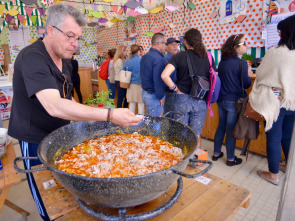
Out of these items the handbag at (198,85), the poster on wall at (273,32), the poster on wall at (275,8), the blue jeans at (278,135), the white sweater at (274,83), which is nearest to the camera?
the white sweater at (274,83)

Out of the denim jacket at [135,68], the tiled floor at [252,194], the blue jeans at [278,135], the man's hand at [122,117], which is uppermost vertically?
the denim jacket at [135,68]

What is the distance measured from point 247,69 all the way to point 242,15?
94.7 inches

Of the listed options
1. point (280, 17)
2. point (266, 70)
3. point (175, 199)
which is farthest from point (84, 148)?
point (280, 17)

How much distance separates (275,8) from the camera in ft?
13.0

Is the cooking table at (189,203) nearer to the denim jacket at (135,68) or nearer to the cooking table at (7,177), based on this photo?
the cooking table at (7,177)

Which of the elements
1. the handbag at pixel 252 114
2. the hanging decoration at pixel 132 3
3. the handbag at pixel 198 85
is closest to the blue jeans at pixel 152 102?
the handbag at pixel 198 85

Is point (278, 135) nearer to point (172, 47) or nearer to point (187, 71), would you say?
point (187, 71)

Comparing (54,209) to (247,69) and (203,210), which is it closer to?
(203,210)

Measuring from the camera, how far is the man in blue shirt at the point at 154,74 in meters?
3.12

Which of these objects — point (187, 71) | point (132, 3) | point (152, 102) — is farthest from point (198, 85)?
point (132, 3)

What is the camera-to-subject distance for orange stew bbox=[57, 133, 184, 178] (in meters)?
1.12

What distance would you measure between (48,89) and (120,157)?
58 cm

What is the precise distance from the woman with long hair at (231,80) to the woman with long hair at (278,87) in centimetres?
51

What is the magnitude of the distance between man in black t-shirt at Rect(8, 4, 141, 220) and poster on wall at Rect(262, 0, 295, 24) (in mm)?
4147
